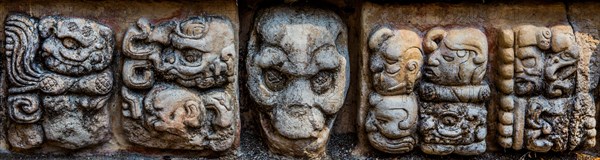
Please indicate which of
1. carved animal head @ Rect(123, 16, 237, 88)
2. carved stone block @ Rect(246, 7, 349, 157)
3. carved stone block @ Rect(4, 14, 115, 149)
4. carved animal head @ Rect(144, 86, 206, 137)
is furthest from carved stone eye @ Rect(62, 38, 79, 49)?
carved stone block @ Rect(246, 7, 349, 157)

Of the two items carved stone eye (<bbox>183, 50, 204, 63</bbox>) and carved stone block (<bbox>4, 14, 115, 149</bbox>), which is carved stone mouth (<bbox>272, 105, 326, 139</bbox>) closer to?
carved stone eye (<bbox>183, 50, 204, 63</bbox>)

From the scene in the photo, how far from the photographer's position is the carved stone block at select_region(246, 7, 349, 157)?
2195 mm

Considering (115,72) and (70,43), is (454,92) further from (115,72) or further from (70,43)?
(70,43)

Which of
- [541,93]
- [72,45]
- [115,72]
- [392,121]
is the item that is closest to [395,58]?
[392,121]

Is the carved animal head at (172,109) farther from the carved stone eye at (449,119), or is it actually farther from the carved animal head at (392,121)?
the carved stone eye at (449,119)

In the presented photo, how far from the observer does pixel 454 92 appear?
225 centimetres

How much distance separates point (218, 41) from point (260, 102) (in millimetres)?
222

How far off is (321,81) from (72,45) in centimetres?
71

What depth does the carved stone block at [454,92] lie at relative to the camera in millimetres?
2217

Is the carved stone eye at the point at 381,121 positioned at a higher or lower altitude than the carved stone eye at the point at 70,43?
lower

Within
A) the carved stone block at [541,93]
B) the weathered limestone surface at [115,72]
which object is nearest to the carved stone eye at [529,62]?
the carved stone block at [541,93]

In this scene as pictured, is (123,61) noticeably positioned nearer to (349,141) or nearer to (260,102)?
(260,102)

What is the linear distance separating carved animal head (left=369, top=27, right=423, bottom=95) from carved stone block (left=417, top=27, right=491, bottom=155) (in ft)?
0.14

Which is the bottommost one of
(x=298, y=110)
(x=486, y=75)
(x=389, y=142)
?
(x=389, y=142)
